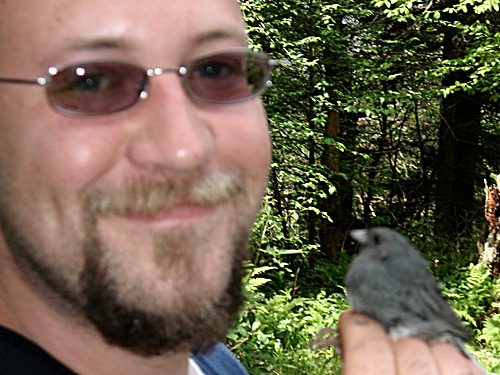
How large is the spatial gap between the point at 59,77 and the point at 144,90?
162 millimetres

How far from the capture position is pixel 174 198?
1206mm

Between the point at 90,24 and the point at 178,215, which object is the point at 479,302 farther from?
the point at 90,24

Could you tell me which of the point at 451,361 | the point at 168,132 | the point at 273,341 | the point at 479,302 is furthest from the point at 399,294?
the point at 479,302

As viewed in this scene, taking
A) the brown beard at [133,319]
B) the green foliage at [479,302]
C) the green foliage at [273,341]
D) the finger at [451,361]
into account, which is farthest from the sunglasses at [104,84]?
the green foliage at [479,302]

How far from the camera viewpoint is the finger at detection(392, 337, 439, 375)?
1.25 meters

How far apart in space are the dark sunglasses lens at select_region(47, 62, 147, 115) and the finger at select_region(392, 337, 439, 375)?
771 mm

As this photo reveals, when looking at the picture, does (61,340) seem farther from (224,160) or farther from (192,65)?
(192,65)

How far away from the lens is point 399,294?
151cm

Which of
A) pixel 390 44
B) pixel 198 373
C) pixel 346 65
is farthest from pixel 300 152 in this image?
pixel 198 373

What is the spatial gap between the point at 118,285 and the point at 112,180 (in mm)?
203

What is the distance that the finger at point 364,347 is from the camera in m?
1.23

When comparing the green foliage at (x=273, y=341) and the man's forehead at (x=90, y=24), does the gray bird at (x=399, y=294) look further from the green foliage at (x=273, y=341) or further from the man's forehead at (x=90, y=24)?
the green foliage at (x=273, y=341)

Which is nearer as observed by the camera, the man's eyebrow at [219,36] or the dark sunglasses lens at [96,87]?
the dark sunglasses lens at [96,87]

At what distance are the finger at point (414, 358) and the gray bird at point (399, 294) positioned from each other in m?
0.06
